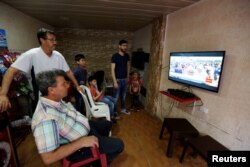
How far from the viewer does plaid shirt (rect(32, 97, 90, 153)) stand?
3.07 ft

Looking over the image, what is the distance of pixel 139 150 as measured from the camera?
212 cm

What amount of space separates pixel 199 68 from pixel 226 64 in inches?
13.0

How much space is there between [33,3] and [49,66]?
1.63 m

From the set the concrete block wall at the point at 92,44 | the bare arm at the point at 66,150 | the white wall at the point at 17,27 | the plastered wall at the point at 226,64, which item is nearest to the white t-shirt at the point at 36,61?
the bare arm at the point at 66,150

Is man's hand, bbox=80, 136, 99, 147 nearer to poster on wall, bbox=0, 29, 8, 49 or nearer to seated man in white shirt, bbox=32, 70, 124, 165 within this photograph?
seated man in white shirt, bbox=32, 70, 124, 165

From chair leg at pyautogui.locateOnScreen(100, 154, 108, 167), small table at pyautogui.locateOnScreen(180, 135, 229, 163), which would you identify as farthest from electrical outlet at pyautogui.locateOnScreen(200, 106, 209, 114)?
chair leg at pyautogui.locateOnScreen(100, 154, 108, 167)

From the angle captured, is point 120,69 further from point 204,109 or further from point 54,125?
point 54,125

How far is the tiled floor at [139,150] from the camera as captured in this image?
187 centimetres

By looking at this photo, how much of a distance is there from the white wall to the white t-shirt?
152 cm

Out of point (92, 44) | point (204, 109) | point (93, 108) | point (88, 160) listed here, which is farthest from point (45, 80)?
point (92, 44)

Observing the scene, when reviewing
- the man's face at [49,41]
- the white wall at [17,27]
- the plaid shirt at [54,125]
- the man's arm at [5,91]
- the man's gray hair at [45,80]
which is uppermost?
the white wall at [17,27]

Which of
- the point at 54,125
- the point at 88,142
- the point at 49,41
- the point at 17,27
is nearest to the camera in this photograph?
the point at 54,125

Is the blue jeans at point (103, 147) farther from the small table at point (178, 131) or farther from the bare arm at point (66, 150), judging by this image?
the small table at point (178, 131)

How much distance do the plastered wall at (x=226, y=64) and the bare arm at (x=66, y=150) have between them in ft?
5.32
